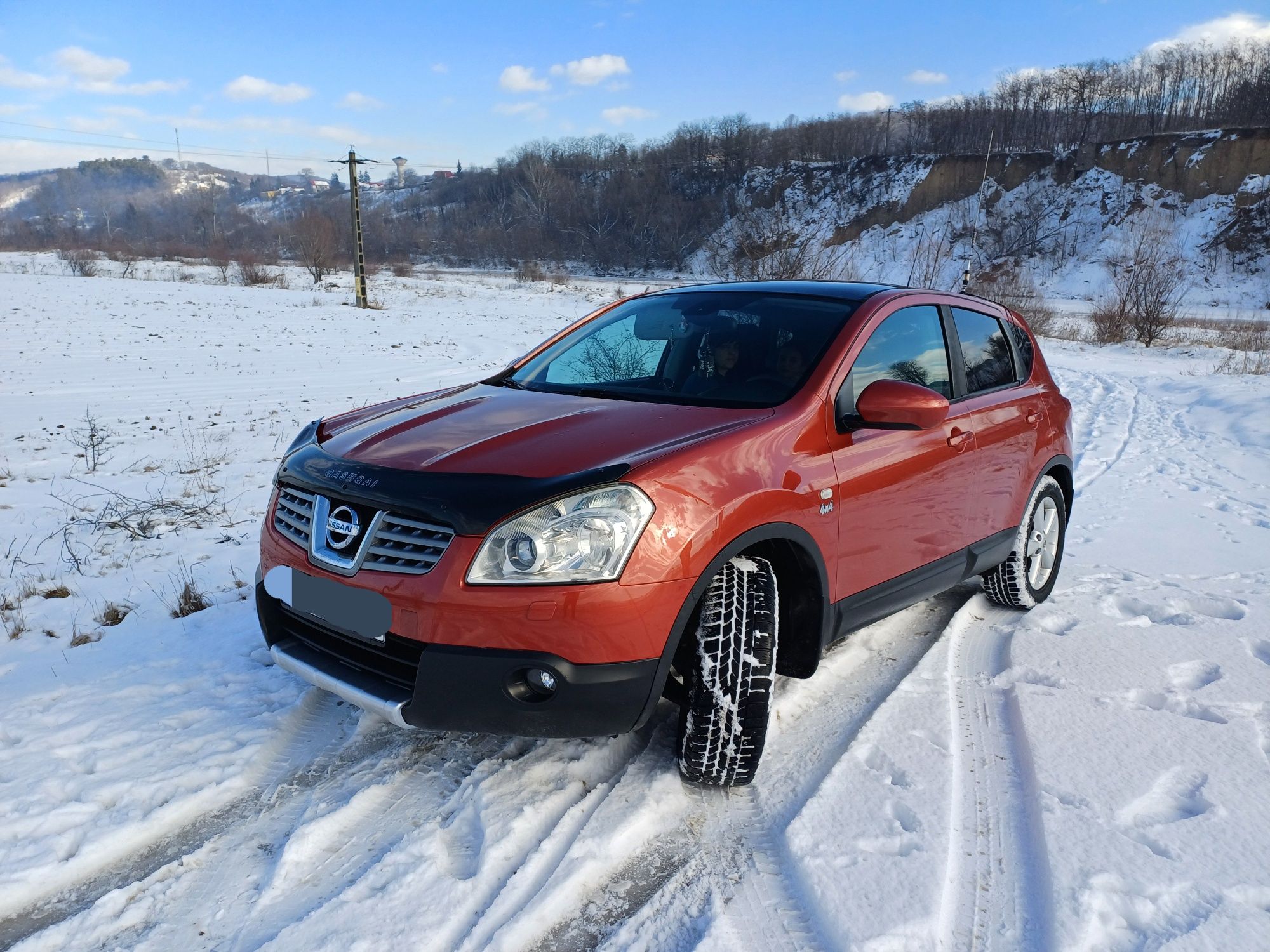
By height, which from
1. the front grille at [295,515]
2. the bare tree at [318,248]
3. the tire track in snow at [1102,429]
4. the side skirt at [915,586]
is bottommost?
the tire track in snow at [1102,429]

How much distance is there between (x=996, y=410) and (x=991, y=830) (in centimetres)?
210

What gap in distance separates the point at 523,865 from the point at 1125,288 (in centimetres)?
2604

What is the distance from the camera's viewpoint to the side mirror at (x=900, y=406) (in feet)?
9.81

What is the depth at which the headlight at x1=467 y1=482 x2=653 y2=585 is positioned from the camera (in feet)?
7.68

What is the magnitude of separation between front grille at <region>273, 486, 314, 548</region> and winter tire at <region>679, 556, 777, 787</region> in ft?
4.34

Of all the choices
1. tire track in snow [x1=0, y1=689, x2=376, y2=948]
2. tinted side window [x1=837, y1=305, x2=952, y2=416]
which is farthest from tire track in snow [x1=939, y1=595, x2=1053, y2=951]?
tire track in snow [x1=0, y1=689, x2=376, y2=948]

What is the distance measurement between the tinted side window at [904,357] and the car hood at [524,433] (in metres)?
0.51

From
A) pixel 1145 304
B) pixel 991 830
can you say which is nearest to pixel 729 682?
pixel 991 830

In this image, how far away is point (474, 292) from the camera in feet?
123

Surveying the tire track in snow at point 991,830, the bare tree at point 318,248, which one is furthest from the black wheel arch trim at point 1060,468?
the bare tree at point 318,248

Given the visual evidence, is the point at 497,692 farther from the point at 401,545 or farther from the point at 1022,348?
the point at 1022,348

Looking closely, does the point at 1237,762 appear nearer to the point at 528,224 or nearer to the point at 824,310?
the point at 824,310

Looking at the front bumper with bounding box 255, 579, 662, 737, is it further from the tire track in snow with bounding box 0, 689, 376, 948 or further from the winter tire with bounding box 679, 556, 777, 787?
the tire track in snow with bounding box 0, 689, 376, 948

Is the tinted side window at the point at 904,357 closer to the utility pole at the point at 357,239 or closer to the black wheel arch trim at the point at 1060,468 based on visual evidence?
the black wheel arch trim at the point at 1060,468
